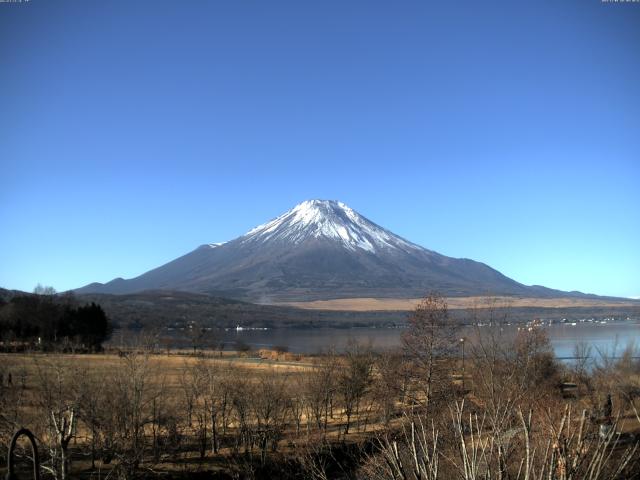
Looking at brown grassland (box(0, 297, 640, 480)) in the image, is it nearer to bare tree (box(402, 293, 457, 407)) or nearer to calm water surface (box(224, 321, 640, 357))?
bare tree (box(402, 293, 457, 407))

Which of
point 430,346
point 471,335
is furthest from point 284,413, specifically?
point 471,335

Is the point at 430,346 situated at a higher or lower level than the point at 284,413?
higher

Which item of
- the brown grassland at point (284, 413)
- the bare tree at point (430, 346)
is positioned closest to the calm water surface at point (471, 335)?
the brown grassland at point (284, 413)

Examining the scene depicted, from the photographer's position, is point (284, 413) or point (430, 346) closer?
point (430, 346)

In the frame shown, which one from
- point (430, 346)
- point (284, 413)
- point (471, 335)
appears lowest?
point (471, 335)

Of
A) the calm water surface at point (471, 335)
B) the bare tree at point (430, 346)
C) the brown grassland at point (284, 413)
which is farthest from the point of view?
the calm water surface at point (471, 335)

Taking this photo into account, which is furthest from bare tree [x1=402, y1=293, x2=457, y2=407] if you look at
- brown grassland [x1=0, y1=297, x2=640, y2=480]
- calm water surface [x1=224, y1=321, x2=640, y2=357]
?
calm water surface [x1=224, y1=321, x2=640, y2=357]

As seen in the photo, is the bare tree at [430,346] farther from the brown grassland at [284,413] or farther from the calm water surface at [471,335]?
the calm water surface at [471,335]

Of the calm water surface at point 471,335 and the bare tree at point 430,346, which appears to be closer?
the bare tree at point 430,346

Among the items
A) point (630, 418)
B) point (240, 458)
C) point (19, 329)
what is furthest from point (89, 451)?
point (19, 329)

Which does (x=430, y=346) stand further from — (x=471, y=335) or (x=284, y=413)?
(x=471, y=335)

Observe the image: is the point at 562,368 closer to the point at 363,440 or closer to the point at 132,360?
the point at 363,440

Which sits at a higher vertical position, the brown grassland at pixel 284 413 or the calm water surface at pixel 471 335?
the brown grassland at pixel 284 413

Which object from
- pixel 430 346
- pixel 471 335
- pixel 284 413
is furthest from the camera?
pixel 471 335
